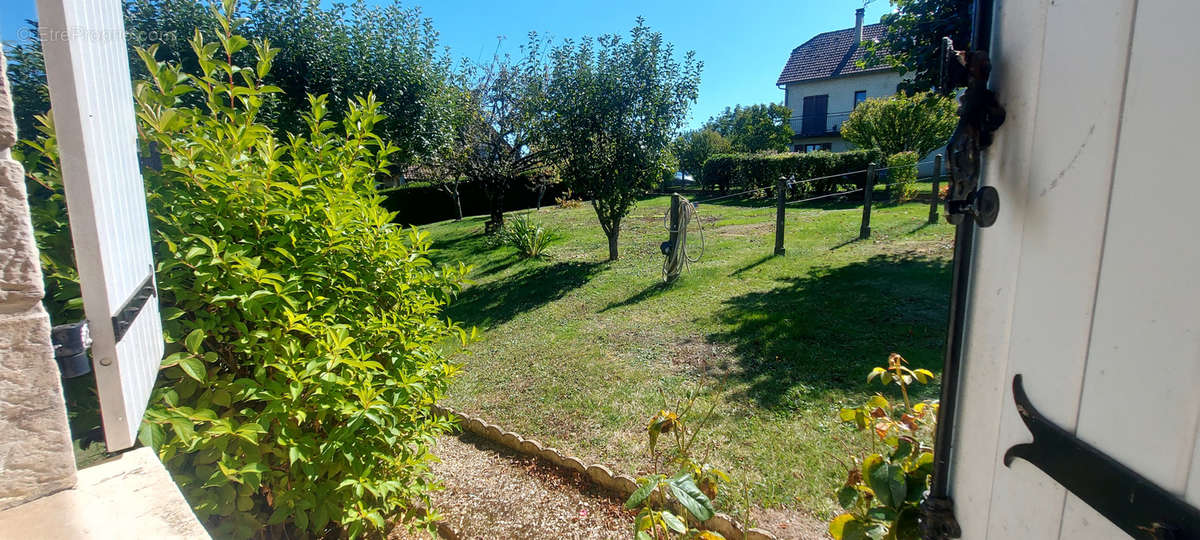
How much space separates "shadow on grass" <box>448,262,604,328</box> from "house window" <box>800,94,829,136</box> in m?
21.3

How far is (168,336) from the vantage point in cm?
158

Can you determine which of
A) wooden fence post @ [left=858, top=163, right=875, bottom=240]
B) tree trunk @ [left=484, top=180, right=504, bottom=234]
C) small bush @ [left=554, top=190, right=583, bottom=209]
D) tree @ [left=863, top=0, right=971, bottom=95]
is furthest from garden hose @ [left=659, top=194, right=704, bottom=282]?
small bush @ [left=554, top=190, right=583, bottom=209]

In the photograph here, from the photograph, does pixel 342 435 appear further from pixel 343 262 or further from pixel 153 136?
pixel 153 136

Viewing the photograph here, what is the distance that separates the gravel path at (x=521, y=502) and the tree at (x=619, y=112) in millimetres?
5600

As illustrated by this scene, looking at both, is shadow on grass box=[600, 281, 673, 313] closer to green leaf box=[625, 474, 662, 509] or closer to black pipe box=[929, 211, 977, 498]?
green leaf box=[625, 474, 662, 509]

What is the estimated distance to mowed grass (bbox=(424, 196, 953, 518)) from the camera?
3029mm

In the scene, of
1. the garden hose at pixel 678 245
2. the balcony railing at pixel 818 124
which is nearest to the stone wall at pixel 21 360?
the garden hose at pixel 678 245

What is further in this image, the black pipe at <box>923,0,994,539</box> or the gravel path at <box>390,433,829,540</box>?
the gravel path at <box>390,433,829,540</box>

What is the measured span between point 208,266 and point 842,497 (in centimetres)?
205

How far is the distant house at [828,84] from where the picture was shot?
2353 centimetres

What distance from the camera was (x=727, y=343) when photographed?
4.57 metres

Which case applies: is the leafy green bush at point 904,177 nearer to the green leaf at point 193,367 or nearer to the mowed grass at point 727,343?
the mowed grass at point 727,343

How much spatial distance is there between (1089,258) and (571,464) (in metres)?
2.61

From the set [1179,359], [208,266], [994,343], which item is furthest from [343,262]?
[1179,359]
